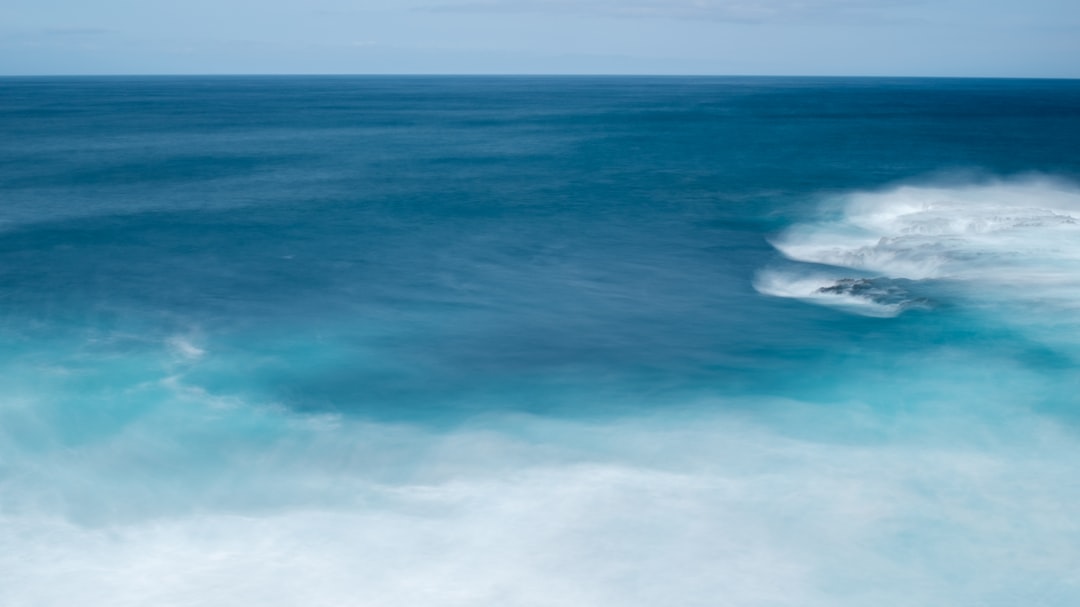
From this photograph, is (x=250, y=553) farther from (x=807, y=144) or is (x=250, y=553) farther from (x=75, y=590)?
(x=807, y=144)

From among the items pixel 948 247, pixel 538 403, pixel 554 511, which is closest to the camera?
pixel 554 511

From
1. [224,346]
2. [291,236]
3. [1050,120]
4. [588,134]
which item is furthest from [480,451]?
[1050,120]

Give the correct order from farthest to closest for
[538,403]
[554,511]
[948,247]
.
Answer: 1. [948,247]
2. [538,403]
3. [554,511]

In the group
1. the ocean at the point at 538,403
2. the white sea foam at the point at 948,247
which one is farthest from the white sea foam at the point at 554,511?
the white sea foam at the point at 948,247

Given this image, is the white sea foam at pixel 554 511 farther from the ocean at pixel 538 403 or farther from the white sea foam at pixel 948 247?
the white sea foam at pixel 948 247

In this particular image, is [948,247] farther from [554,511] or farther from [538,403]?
[554,511]

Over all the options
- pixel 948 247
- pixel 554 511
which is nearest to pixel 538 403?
pixel 554 511
